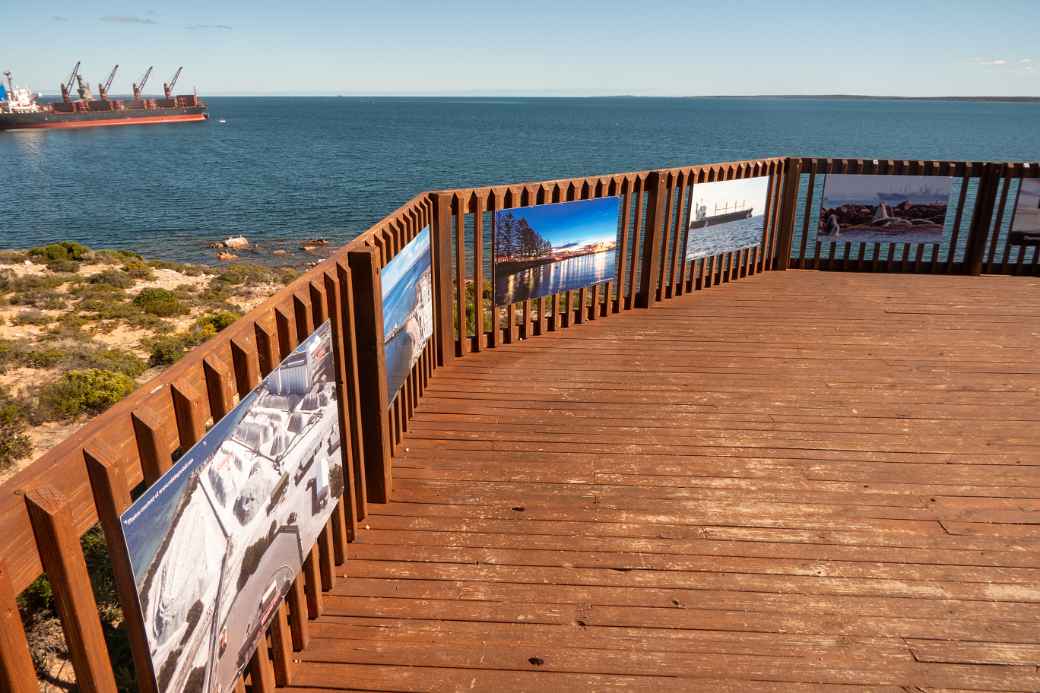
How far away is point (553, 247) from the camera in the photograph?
662 cm

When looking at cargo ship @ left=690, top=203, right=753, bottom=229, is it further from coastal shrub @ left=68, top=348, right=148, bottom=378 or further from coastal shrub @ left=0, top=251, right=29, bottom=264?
coastal shrub @ left=0, top=251, right=29, bottom=264

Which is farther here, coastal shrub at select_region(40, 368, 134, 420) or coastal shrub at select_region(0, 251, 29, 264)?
coastal shrub at select_region(0, 251, 29, 264)

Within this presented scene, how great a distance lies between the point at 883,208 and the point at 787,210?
4.41 ft

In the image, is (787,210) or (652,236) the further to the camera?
(787,210)

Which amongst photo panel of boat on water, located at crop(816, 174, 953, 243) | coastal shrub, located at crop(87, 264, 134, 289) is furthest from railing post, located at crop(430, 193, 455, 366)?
coastal shrub, located at crop(87, 264, 134, 289)

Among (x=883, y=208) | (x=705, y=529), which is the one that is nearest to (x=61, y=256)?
(x=883, y=208)

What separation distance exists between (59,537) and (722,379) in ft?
16.9

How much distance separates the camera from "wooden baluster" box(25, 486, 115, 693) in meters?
1.42

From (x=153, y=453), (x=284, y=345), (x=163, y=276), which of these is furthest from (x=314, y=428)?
(x=163, y=276)

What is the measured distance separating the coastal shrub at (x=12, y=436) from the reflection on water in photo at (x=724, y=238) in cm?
851

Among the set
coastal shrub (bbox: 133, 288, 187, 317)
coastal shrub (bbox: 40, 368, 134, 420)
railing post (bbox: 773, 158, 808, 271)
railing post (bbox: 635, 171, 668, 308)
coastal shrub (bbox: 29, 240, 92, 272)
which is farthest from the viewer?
coastal shrub (bbox: 29, 240, 92, 272)

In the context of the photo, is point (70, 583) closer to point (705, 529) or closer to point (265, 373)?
point (265, 373)

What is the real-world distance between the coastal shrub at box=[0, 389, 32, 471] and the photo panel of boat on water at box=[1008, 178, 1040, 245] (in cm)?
1304

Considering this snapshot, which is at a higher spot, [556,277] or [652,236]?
[652,236]
